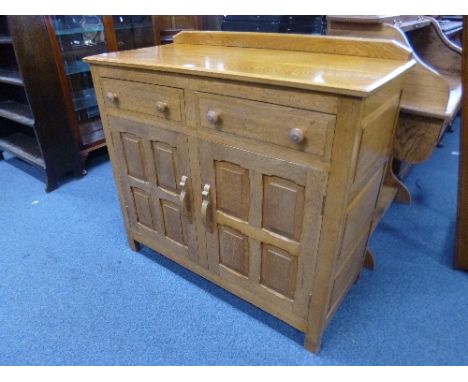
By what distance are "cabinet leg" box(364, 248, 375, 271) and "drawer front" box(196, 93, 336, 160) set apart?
867 millimetres

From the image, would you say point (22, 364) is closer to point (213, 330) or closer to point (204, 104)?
point (213, 330)

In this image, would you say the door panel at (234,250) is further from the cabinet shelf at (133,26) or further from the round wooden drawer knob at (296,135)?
the cabinet shelf at (133,26)

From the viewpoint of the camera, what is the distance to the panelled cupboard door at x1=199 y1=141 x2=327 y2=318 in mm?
973

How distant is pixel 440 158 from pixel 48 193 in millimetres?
2870

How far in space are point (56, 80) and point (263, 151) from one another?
176cm

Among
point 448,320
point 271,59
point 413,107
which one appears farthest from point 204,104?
point 448,320

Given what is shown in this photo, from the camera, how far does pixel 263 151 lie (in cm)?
97

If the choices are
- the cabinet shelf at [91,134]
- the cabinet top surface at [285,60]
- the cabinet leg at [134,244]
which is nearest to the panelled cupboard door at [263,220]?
the cabinet top surface at [285,60]

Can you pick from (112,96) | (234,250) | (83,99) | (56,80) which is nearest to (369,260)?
(234,250)

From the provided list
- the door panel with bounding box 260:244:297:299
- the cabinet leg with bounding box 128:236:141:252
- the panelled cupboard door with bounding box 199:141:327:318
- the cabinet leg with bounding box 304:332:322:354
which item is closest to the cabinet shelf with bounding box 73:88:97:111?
the cabinet leg with bounding box 128:236:141:252

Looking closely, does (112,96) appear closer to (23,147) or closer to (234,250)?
(234,250)

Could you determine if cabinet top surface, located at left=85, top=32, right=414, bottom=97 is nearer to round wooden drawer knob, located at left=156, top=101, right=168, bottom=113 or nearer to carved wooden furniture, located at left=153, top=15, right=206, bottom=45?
round wooden drawer knob, located at left=156, top=101, right=168, bottom=113

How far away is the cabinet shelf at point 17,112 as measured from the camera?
84.4 inches

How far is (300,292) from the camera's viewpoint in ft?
3.74
